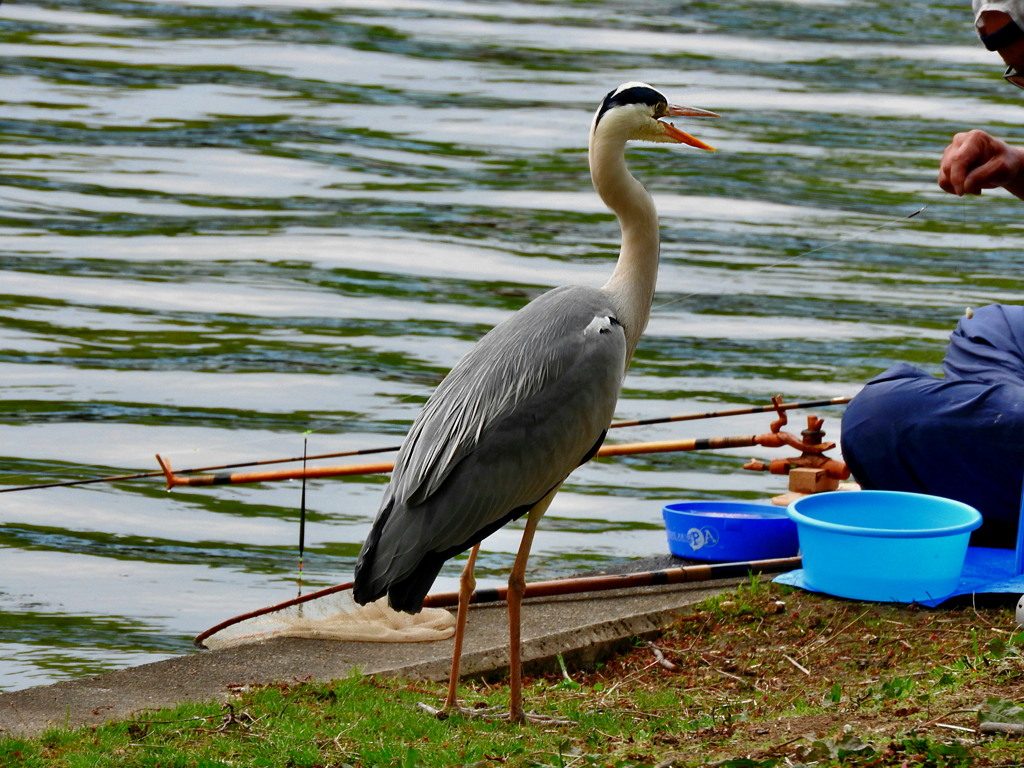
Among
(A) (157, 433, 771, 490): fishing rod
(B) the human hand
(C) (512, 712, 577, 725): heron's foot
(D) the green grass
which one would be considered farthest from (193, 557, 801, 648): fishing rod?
(B) the human hand

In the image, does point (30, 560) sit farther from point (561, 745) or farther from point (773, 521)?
point (561, 745)

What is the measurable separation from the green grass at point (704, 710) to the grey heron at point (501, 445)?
29 cm

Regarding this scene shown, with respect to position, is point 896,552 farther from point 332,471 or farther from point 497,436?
point 332,471

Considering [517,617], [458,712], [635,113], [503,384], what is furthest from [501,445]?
[635,113]

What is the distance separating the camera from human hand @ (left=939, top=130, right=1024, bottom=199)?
4.35 meters

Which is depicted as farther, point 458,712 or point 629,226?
point 629,226

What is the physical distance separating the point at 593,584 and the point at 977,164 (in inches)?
81.8

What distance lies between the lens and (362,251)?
1209 cm

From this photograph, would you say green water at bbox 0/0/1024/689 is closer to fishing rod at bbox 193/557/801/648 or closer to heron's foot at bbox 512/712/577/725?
fishing rod at bbox 193/557/801/648

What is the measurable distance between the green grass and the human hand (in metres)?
1.28

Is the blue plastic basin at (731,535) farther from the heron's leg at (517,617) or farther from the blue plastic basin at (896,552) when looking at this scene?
the heron's leg at (517,617)

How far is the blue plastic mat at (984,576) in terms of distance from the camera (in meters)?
5.23

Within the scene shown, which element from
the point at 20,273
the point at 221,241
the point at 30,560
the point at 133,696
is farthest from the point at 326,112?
the point at 133,696

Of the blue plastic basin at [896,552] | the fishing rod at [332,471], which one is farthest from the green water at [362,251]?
the blue plastic basin at [896,552]
